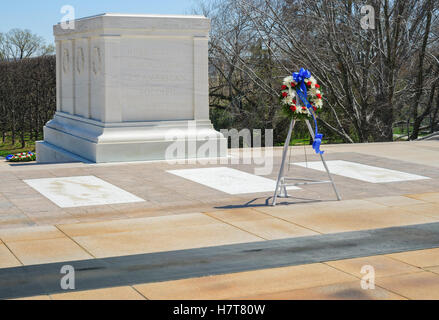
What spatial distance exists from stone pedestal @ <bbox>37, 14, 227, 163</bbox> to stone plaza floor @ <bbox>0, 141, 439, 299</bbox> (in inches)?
41.9

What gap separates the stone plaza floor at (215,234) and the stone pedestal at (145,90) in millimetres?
1065

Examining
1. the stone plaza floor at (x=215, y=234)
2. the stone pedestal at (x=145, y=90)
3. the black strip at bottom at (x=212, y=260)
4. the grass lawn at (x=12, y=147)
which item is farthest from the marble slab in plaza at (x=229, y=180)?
the grass lawn at (x=12, y=147)

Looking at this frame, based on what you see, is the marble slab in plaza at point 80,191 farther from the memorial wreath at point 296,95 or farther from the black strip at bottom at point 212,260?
the black strip at bottom at point 212,260

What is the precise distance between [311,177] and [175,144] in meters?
2.79

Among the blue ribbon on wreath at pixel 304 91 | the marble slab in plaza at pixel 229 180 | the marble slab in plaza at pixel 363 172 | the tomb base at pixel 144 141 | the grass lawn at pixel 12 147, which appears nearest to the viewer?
the blue ribbon on wreath at pixel 304 91

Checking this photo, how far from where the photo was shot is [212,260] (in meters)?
5.11

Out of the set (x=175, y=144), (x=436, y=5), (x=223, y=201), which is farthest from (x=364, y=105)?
(x=223, y=201)

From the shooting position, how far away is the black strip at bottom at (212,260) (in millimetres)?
4504

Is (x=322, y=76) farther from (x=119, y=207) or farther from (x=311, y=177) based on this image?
(x=119, y=207)

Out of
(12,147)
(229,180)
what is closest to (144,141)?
(229,180)

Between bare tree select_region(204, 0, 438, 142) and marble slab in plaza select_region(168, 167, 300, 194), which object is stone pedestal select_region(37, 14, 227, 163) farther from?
bare tree select_region(204, 0, 438, 142)

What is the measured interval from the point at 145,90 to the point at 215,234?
17.8ft

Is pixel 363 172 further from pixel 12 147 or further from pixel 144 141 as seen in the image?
pixel 12 147

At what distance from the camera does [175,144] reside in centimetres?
1088
